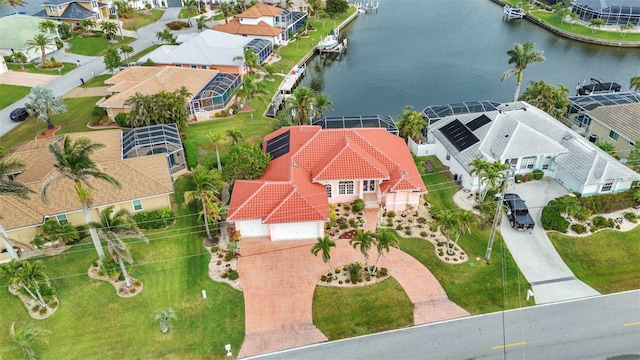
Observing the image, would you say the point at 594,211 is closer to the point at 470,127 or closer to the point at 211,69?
the point at 470,127

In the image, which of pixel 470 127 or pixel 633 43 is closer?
pixel 470 127

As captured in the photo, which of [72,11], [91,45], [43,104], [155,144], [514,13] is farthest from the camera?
[514,13]

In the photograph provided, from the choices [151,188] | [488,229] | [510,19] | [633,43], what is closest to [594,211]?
[488,229]

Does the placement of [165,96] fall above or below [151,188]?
above

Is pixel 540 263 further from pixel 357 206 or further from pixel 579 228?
pixel 357 206

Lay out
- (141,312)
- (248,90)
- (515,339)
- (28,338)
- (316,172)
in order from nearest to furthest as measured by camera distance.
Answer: (28,338) → (515,339) → (141,312) → (316,172) → (248,90)

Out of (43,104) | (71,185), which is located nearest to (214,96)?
(43,104)
